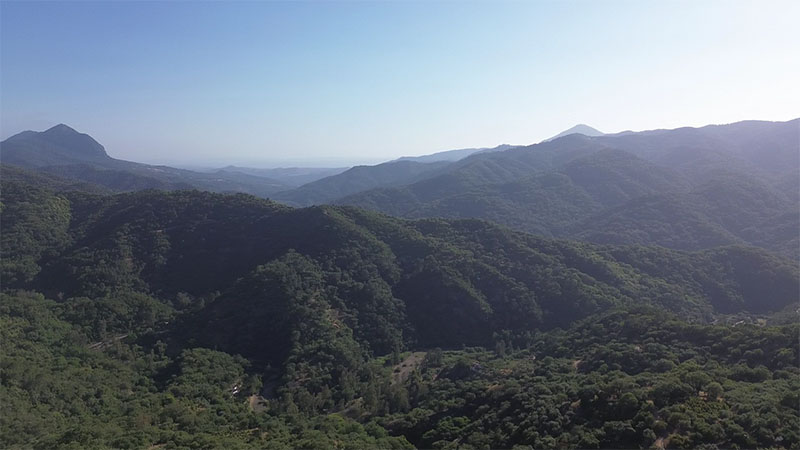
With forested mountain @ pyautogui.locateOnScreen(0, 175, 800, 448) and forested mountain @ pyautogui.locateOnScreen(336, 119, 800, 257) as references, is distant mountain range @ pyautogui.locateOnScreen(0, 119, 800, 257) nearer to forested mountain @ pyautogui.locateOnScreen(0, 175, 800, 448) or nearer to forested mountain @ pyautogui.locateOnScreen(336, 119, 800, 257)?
forested mountain @ pyautogui.locateOnScreen(336, 119, 800, 257)

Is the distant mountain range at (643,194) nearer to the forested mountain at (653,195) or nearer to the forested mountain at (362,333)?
the forested mountain at (653,195)

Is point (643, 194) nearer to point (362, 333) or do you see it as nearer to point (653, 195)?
point (653, 195)

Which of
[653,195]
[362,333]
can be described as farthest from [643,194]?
[362,333]

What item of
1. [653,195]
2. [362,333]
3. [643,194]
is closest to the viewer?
[362,333]

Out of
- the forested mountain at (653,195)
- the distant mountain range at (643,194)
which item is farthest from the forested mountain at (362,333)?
the distant mountain range at (643,194)

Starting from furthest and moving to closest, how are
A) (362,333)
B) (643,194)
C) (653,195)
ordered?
(643,194) < (653,195) < (362,333)

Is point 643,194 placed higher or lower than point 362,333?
higher

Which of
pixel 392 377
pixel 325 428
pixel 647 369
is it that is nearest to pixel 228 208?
pixel 392 377

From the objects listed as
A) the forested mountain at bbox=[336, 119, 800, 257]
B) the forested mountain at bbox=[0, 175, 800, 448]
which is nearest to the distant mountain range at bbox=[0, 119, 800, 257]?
the forested mountain at bbox=[336, 119, 800, 257]
